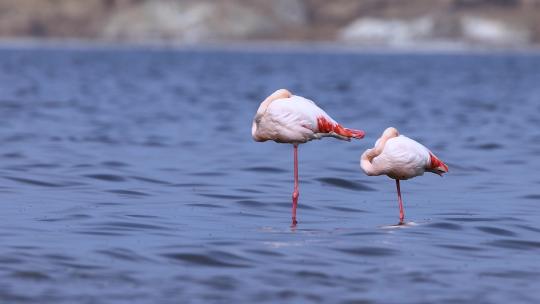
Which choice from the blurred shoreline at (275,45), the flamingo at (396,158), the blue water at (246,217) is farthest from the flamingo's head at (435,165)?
the blurred shoreline at (275,45)

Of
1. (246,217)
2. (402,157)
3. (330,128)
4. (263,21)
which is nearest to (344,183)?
(330,128)

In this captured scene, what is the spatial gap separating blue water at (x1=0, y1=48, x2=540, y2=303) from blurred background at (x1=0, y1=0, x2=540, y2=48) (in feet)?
383

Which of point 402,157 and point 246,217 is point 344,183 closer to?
point 246,217

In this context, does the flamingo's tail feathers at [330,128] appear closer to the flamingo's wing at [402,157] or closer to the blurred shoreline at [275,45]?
the flamingo's wing at [402,157]

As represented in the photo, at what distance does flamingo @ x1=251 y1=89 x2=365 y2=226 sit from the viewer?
10.5 m

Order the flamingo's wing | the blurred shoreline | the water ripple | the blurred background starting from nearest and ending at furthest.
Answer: the flamingo's wing → the water ripple → the blurred shoreline → the blurred background

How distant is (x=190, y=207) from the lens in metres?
11.1

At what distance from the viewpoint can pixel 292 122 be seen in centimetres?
1045

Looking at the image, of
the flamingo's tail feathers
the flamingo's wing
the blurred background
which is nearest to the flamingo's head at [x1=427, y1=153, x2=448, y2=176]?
the flamingo's wing

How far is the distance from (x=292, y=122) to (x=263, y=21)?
5140 inches

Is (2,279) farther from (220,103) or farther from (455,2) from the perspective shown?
(455,2)

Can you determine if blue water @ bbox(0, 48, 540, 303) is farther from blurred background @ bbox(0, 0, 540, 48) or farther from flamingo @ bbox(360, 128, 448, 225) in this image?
blurred background @ bbox(0, 0, 540, 48)

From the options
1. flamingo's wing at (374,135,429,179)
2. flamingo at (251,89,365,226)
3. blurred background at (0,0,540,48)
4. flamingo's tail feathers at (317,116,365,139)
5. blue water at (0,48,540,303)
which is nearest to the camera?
blue water at (0,48,540,303)

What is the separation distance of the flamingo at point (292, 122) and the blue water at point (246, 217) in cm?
71
